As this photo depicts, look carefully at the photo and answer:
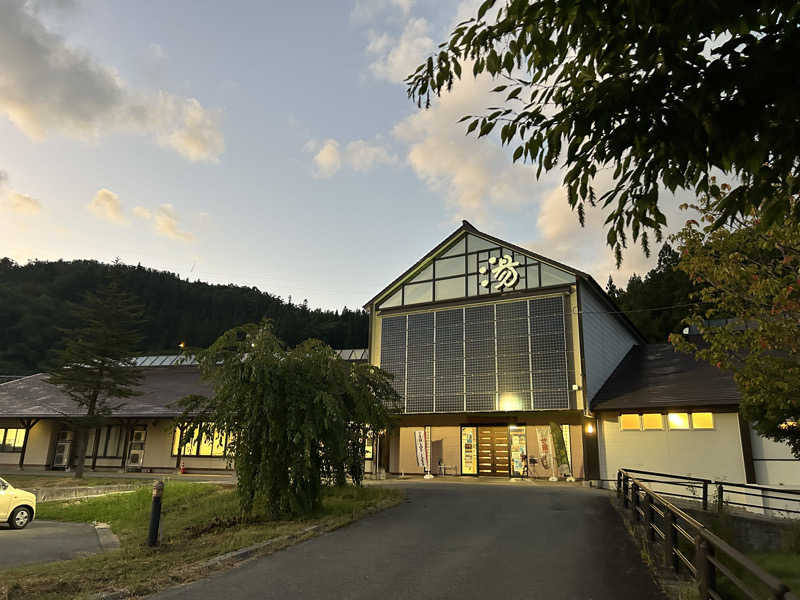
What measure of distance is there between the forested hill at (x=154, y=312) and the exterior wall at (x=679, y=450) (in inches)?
1521

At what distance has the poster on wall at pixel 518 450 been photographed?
80.2 feet

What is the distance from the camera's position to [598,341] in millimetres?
24281

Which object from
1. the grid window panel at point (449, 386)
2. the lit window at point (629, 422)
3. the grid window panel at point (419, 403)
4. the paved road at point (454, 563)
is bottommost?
the paved road at point (454, 563)

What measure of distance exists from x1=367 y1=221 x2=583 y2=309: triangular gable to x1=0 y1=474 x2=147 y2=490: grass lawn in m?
13.6

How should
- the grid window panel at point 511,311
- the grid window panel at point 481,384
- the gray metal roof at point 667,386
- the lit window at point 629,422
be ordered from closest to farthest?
the gray metal roof at point 667,386
the lit window at point 629,422
the grid window panel at point 481,384
the grid window panel at point 511,311

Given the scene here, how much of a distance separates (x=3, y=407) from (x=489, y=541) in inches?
1317

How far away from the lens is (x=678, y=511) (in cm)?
627

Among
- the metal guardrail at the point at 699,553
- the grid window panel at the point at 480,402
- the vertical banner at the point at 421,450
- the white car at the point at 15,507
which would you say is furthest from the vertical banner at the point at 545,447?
the white car at the point at 15,507

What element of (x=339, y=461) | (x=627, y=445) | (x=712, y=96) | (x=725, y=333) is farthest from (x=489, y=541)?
(x=627, y=445)

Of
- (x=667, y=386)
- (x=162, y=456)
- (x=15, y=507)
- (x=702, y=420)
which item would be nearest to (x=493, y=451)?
(x=667, y=386)

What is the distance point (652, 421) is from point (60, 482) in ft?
81.0

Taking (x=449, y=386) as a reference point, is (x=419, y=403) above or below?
below

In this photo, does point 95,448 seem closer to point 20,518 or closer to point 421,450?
point 20,518

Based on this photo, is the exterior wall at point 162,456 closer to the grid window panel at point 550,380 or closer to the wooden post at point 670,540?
the grid window panel at point 550,380
